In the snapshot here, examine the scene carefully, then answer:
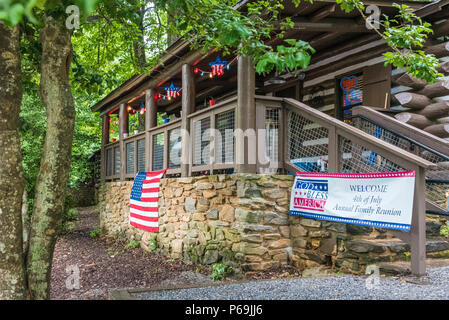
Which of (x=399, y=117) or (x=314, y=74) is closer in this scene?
(x=399, y=117)

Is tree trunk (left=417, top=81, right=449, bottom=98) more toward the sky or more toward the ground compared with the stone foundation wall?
more toward the sky

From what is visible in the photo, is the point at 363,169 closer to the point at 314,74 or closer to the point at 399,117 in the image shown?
the point at 399,117

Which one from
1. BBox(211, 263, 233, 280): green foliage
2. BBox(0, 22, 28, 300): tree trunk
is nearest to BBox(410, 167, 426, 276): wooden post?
BBox(211, 263, 233, 280): green foliage

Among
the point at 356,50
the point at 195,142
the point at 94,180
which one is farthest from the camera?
the point at 94,180

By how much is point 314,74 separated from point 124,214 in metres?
6.11

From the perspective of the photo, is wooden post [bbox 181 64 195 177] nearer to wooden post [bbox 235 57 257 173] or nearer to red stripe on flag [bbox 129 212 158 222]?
red stripe on flag [bbox 129 212 158 222]

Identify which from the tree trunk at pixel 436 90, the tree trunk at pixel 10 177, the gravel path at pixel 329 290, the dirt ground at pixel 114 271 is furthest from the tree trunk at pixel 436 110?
the tree trunk at pixel 10 177

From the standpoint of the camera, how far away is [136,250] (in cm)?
933

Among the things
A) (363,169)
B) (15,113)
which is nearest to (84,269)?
(15,113)

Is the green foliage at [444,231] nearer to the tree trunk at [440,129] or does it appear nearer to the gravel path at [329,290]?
the gravel path at [329,290]

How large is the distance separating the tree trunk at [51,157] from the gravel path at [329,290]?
1.03 metres

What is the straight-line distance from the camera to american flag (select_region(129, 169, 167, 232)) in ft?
28.5

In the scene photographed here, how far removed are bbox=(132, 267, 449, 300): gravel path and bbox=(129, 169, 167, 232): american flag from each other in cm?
434

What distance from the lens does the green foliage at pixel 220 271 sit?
605 centimetres
